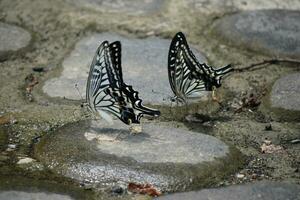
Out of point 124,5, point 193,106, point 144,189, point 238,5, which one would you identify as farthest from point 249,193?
point 124,5

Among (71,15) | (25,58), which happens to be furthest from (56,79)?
(71,15)

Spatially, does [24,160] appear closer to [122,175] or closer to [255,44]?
[122,175]

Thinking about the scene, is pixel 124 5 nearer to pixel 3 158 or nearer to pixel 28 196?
pixel 3 158

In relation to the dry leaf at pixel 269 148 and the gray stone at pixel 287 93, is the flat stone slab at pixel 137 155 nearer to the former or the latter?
the dry leaf at pixel 269 148

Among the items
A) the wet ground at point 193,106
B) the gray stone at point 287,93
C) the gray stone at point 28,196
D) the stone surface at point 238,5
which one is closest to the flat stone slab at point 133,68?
the wet ground at point 193,106

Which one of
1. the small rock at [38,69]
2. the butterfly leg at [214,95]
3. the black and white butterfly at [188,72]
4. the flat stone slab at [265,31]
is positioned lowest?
the butterfly leg at [214,95]

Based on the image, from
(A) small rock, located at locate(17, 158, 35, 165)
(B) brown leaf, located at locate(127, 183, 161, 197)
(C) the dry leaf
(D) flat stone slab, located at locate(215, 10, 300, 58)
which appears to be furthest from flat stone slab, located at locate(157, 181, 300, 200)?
(D) flat stone slab, located at locate(215, 10, 300, 58)
